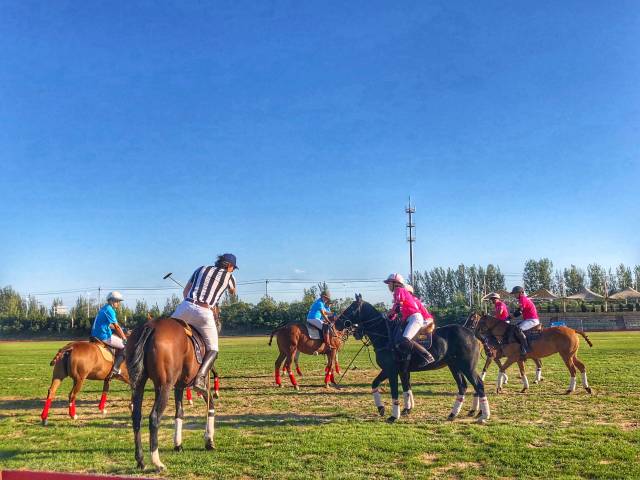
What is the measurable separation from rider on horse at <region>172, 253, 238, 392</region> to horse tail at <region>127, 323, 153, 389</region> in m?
0.92

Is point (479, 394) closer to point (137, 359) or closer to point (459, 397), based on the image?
point (459, 397)

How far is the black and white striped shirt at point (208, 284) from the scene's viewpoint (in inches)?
308

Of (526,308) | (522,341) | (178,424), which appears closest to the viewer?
(178,424)

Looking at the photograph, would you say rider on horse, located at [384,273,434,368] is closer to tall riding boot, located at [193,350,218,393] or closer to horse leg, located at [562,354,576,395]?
tall riding boot, located at [193,350,218,393]

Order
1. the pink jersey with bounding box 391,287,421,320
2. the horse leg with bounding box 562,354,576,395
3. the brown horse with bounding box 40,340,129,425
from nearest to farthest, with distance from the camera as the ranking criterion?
the pink jersey with bounding box 391,287,421,320, the brown horse with bounding box 40,340,129,425, the horse leg with bounding box 562,354,576,395

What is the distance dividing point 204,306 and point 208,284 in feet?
1.11

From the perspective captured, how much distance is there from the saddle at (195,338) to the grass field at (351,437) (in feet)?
4.62

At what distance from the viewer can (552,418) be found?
31.3 feet

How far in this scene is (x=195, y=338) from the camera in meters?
7.56

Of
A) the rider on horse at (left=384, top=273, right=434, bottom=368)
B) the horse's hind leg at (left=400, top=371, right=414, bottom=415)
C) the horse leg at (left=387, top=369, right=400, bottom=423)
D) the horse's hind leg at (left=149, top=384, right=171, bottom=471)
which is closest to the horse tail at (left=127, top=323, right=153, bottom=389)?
the horse's hind leg at (left=149, top=384, right=171, bottom=471)

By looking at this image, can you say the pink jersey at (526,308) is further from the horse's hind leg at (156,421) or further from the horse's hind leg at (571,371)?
the horse's hind leg at (156,421)

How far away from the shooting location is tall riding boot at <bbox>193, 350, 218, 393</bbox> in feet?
24.7

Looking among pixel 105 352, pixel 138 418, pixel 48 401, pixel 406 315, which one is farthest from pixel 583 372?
pixel 48 401

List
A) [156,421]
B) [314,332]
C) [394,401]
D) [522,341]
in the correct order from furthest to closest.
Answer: [314,332] < [522,341] < [394,401] < [156,421]
